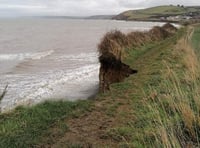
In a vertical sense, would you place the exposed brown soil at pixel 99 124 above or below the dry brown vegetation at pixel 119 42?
above

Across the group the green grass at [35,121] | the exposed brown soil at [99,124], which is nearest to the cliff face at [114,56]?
the exposed brown soil at [99,124]

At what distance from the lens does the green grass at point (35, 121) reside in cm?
734

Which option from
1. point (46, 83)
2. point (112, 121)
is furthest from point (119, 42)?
point (112, 121)

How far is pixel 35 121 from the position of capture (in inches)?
334

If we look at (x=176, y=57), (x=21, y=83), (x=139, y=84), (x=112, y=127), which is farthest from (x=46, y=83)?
(x=112, y=127)

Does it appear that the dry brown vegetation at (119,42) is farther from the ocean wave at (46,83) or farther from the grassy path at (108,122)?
the grassy path at (108,122)

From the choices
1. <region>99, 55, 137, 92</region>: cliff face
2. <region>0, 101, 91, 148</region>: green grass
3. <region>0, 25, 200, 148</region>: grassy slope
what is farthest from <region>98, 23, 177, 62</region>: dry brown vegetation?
<region>0, 25, 200, 148</region>: grassy slope

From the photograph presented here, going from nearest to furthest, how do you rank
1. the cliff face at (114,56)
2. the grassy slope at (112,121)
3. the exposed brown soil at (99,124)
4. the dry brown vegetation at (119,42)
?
the grassy slope at (112,121)
the exposed brown soil at (99,124)
the cliff face at (114,56)
the dry brown vegetation at (119,42)

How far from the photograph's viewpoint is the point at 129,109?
8.80 m

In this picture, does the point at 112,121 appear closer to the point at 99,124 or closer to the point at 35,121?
the point at 99,124

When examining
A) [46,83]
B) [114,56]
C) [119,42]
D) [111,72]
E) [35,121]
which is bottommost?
[46,83]

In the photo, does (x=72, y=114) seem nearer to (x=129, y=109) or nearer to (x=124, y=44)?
(x=129, y=109)

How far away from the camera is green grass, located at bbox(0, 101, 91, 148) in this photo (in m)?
7.34

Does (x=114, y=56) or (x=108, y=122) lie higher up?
(x=108, y=122)
